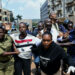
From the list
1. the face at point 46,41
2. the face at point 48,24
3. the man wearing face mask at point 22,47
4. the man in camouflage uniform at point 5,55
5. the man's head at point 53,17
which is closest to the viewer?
the face at point 46,41

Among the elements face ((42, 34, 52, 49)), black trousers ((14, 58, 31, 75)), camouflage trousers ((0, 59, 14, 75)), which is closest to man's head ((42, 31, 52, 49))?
face ((42, 34, 52, 49))

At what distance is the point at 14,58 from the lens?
3.91 m

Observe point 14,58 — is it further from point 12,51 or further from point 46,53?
point 46,53

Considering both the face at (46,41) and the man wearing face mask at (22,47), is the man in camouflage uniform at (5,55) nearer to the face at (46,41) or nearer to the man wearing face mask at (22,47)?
the man wearing face mask at (22,47)

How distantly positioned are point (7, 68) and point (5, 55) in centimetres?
29

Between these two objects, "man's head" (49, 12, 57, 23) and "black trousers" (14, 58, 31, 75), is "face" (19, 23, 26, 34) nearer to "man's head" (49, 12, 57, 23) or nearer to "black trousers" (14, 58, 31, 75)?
"black trousers" (14, 58, 31, 75)

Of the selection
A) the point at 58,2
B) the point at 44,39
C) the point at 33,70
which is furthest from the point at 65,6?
the point at 44,39

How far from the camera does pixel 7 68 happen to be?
11.8 ft

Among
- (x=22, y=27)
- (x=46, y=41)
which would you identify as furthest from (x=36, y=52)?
(x=22, y=27)

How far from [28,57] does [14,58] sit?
0.28 metres

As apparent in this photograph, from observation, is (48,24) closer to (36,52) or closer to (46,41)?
(36,52)

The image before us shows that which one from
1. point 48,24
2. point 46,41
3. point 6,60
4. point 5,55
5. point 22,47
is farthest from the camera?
point 48,24

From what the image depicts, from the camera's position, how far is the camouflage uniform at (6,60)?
3474mm

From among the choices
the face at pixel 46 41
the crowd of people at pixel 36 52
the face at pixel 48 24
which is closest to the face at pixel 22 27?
the crowd of people at pixel 36 52
